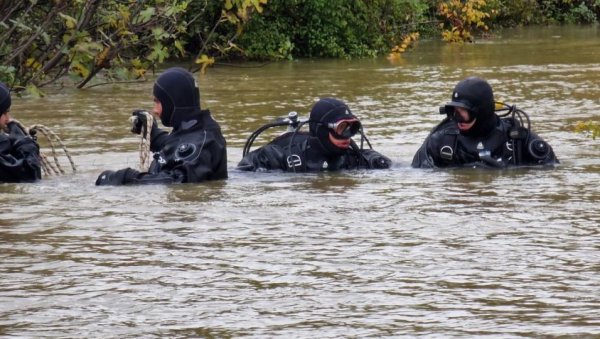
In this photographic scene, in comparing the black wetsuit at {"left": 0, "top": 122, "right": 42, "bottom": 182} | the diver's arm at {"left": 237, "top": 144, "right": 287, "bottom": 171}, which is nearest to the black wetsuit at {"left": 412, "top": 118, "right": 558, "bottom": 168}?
the diver's arm at {"left": 237, "top": 144, "right": 287, "bottom": 171}

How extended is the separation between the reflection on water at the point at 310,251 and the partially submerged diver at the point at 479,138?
0.95ft

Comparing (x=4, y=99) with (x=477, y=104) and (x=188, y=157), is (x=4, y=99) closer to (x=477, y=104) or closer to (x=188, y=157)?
(x=188, y=157)

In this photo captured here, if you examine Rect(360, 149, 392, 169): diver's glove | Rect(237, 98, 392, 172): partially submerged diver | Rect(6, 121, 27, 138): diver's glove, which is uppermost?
Rect(6, 121, 27, 138): diver's glove

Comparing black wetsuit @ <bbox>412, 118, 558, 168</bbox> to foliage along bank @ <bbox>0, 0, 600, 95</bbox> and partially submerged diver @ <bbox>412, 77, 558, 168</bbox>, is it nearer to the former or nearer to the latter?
partially submerged diver @ <bbox>412, 77, 558, 168</bbox>

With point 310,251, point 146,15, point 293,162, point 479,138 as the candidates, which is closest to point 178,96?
point 146,15

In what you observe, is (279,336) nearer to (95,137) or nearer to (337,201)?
(337,201)

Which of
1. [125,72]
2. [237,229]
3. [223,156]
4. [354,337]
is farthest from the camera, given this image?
[125,72]

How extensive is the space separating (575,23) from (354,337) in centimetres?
3514

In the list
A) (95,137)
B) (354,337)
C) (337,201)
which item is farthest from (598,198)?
(95,137)

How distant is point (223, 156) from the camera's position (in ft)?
37.2

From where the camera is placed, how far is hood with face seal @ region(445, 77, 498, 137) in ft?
39.3

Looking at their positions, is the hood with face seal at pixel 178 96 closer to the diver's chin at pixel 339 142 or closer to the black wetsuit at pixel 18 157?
the black wetsuit at pixel 18 157

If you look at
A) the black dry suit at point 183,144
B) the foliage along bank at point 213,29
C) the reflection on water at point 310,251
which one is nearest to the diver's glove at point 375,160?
the reflection on water at point 310,251

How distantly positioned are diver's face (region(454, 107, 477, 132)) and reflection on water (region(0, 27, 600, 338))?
41 centimetres
